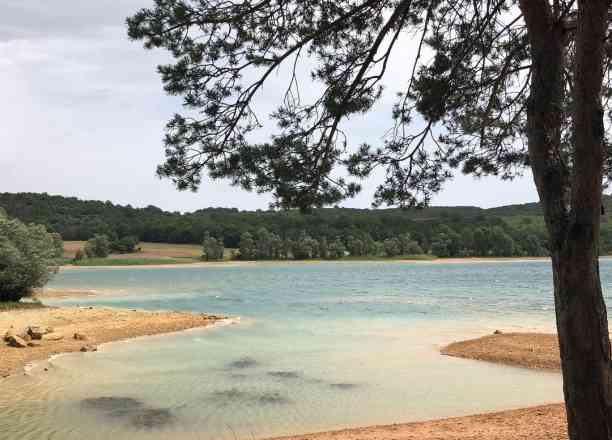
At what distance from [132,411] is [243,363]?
16.1ft

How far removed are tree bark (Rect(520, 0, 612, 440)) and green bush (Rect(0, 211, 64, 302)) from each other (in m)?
25.7

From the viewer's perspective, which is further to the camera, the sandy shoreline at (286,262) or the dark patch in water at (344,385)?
the sandy shoreline at (286,262)

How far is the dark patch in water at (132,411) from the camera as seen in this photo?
31.1 ft

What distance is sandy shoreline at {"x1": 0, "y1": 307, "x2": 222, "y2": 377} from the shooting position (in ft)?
49.2

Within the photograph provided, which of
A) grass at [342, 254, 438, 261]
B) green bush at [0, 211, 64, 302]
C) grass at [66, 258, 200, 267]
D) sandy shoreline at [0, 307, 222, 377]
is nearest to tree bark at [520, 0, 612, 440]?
sandy shoreline at [0, 307, 222, 377]

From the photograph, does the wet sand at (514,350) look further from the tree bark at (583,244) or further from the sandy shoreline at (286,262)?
the sandy shoreline at (286,262)

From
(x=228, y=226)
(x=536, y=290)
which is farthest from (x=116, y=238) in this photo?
(x=536, y=290)

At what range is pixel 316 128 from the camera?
270 inches

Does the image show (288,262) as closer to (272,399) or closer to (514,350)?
(514,350)

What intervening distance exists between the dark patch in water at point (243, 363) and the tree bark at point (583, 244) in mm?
10951

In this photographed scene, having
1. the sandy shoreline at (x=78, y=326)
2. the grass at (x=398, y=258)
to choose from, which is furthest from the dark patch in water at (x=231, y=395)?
the grass at (x=398, y=258)

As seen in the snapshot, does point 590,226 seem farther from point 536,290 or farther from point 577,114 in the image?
point 536,290

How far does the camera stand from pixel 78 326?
2078 centimetres

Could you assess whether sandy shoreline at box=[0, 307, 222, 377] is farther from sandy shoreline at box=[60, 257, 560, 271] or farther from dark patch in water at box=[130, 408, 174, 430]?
sandy shoreline at box=[60, 257, 560, 271]
